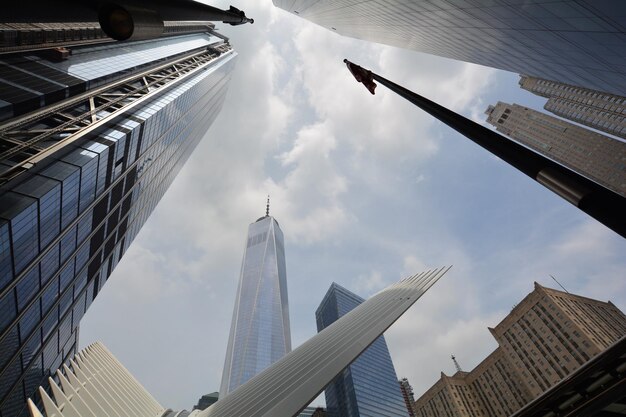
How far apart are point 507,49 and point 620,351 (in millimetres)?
15237

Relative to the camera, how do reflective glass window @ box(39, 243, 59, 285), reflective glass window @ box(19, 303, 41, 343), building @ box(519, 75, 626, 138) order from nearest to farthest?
reflective glass window @ box(39, 243, 59, 285)
reflective glass window @ box(19, 303, 41, 343)
building @ box(519, 75, 626, 138)

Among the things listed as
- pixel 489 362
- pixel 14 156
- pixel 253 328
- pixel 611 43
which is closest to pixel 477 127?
pixel 611 43

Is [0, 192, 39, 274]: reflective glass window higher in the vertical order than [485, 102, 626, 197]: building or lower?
lower

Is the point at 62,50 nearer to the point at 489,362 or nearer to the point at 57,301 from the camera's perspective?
the point at 57,301

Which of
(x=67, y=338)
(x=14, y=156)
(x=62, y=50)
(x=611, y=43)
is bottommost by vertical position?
(x=611, y=43)

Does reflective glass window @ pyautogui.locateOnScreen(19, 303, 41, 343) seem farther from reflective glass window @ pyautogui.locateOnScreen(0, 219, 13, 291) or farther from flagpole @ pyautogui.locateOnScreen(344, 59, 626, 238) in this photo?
flagpole @ pyautogui.locateOnScreen(344, 59, 626, 238)

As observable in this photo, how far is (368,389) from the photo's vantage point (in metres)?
106

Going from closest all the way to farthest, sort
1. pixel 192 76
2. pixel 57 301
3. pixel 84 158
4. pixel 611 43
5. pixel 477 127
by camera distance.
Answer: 1. pixel 477 127
2. pixel 611 43
3. pixel 84 158
4. pixel 57 301
5. pixel 192 76

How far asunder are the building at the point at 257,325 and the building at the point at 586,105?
15358cm

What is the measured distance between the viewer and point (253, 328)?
163250 millimetres

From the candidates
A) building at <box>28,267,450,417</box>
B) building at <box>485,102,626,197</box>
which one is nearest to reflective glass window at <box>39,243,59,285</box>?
building at <box>28,267,450,417</box>

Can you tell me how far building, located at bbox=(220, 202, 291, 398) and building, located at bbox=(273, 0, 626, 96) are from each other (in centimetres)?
15409

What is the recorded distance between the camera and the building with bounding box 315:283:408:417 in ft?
331

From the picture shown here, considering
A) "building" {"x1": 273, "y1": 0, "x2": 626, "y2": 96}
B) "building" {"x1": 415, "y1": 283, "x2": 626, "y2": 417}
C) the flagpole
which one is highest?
"building" {"x1": 415, "y1": 283, "x2": 626, "y2": 417}
